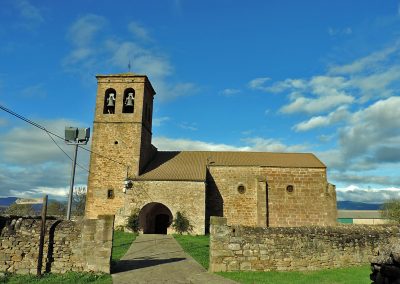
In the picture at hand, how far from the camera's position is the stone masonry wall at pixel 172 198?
2500 centimetres

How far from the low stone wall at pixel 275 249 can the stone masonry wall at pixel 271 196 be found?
15.3 m

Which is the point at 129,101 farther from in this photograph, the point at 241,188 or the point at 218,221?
the point at 218,221

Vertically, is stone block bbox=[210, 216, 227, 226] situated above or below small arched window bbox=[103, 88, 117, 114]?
below

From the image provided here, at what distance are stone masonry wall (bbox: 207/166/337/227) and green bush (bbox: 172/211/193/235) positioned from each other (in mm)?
3170

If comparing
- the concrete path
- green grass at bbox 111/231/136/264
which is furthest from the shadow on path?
green grass at bbox 111/231/136/264

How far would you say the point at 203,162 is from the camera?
29.3 m

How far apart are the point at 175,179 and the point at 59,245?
1510 cm

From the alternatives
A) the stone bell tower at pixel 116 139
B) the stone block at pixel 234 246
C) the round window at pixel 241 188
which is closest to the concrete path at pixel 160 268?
the stone block at pixel 234 246

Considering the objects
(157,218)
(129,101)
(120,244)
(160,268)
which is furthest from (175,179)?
(160,268)

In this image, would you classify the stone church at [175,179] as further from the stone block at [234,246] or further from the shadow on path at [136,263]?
the stone block at [234,246]

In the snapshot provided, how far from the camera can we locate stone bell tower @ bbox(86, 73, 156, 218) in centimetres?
2645

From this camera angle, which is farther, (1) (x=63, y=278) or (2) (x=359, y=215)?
(2) (x=359, y=215)

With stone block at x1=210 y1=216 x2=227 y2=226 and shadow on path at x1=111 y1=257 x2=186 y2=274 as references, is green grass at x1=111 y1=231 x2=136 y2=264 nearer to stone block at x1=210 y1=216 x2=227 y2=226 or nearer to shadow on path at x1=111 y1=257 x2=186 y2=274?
shadow on path at x1=111 y1=257 x2=186 y2=274

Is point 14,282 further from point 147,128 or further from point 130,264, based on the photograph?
point 147,128
